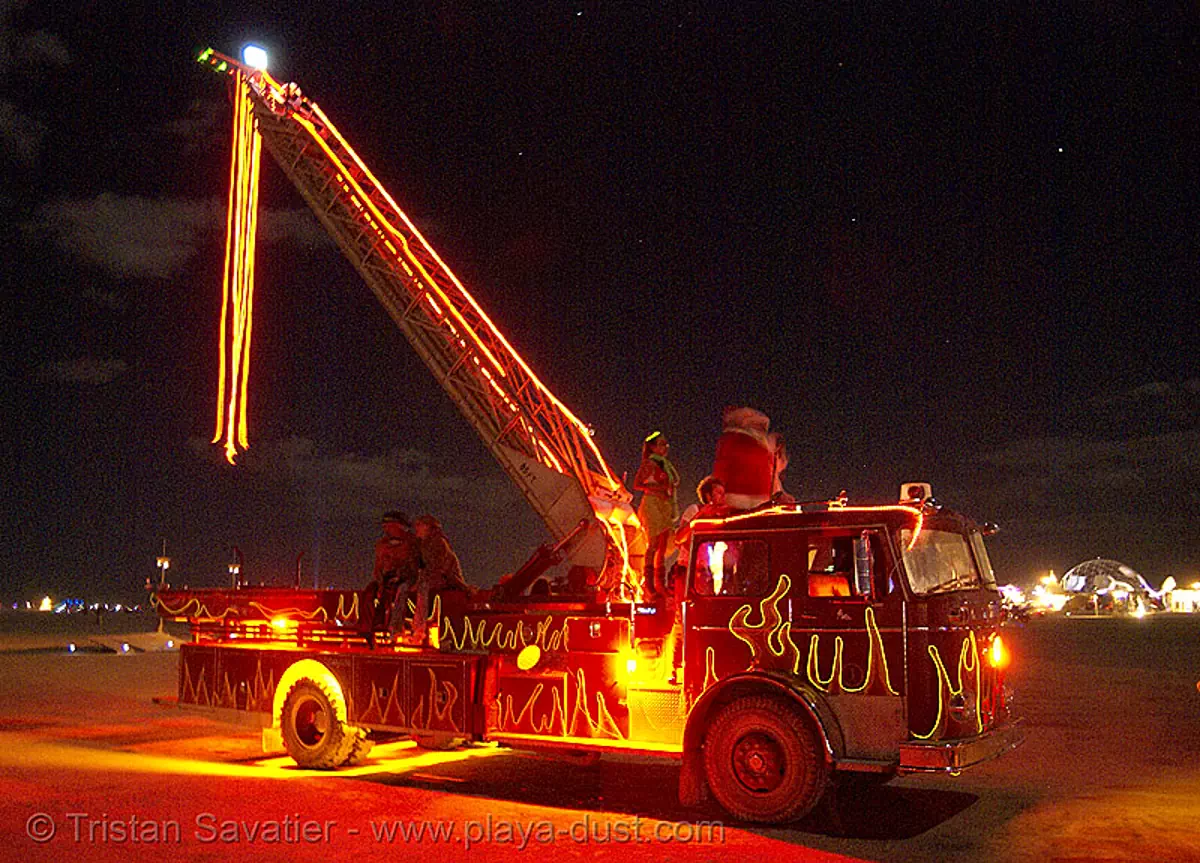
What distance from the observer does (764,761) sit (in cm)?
880

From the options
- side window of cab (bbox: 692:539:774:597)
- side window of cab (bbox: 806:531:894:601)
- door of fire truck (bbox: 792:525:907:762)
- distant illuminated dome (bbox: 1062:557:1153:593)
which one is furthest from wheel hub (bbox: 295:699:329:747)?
distant illuminated dome (bbox: 1062:557:1153:593)

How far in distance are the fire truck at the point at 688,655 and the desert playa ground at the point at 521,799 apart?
0.53m

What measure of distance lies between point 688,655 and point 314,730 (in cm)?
488

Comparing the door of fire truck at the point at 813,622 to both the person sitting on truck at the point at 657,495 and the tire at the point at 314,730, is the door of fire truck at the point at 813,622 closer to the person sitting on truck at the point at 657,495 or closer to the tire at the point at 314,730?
the person sitting on truck at the point at 657,495

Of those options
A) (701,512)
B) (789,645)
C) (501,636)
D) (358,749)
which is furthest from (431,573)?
(789,645)

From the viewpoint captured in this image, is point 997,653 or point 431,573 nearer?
point 997,653

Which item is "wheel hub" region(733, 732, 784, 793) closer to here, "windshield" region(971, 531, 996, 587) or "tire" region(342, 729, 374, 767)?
"windshield" region(971, 531, 996, 587)

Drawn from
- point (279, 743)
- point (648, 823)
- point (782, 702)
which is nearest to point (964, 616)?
point (782, 702)

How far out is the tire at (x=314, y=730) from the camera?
454 inches

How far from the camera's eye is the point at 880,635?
28.1 feet

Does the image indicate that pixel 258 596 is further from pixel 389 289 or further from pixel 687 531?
pixel 687 531

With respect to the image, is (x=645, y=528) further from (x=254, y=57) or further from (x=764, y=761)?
(x=254, y=57)

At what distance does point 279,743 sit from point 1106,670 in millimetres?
22428

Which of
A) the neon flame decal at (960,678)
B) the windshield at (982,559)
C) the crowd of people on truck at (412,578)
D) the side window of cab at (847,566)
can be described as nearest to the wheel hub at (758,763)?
the neon flame decal at (960,678)
